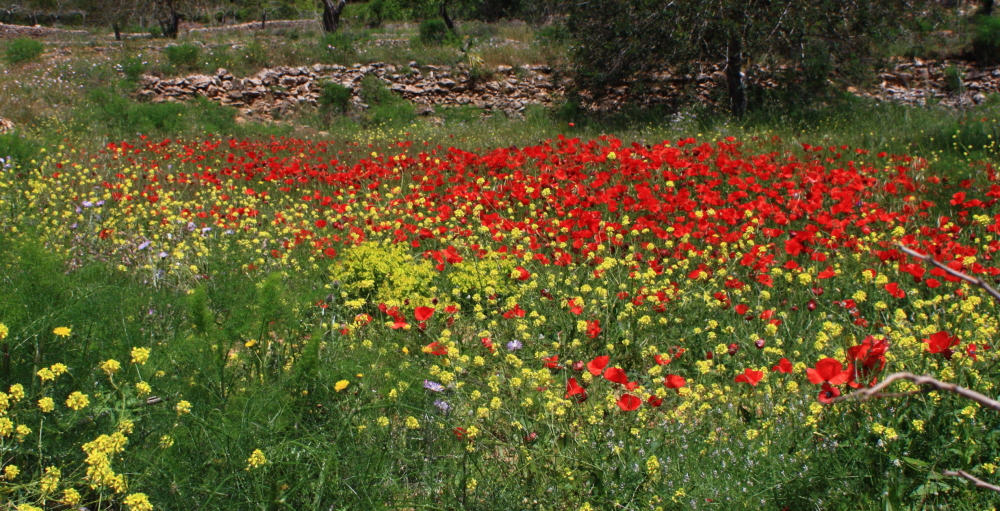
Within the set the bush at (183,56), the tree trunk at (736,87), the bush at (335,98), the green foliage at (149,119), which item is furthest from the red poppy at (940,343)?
the bush at (183,56)

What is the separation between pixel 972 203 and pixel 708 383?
8.01ft

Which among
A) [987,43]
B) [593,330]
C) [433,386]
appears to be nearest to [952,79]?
[987,43]

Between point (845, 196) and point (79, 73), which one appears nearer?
point (845, 196)

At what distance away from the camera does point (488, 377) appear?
96.7 inches

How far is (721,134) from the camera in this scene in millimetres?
9008

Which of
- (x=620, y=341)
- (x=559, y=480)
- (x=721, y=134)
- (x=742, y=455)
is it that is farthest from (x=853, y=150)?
(x=559, y=480)

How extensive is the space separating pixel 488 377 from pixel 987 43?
65.4ft

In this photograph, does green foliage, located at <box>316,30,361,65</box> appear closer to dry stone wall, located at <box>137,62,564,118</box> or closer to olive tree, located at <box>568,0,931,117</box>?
dry stone wall, located at <box>137,62,564,118</box>

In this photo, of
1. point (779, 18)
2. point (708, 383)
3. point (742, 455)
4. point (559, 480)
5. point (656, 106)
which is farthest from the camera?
point (656, 106)

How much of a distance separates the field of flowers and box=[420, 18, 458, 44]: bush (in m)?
15.6

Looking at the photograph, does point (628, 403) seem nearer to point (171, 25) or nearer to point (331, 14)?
point (331, 14)

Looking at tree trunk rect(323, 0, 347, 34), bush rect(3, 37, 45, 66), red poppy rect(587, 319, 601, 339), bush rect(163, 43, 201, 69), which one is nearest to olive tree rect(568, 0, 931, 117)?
bush rect(163, 43, 201, 69)

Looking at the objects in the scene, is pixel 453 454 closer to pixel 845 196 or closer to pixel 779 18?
pixel 845 196

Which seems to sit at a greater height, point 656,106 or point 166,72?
point 166,72
